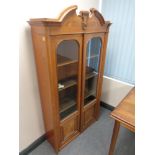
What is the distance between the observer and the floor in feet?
5.94

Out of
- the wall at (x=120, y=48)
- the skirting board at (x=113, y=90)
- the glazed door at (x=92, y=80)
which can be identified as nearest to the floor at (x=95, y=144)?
the glazed door at (x=92, y=80)

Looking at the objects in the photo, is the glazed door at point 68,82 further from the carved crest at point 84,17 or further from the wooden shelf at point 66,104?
the carved crest at point 84,17

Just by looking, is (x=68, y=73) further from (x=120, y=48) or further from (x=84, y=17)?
(x=120, y=48)

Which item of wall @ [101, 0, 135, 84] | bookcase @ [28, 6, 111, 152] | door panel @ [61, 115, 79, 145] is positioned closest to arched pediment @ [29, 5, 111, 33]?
bookcase @ [28, 6, 111, 152]

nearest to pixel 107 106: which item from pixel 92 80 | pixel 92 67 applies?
pixel 92 80

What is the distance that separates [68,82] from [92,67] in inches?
19.5

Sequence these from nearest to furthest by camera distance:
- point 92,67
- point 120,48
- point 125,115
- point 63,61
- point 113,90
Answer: point 125,115, point 63,61, point 92,67, point 120,48, point 113,90

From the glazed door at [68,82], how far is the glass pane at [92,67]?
25 centimetres

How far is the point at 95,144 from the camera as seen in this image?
193 centimetres

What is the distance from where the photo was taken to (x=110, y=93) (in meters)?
2.55

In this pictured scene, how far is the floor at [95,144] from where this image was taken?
1.81 meters
